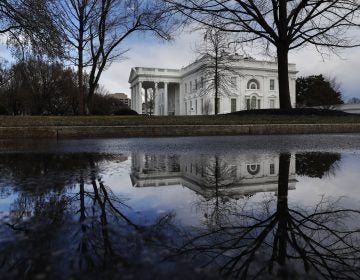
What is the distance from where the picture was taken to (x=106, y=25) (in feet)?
83.0

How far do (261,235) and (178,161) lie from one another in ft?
12.8

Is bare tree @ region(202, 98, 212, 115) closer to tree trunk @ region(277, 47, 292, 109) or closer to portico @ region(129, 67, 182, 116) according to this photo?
portico @ region(129, 67, 182, 116)

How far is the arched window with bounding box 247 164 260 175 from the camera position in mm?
4979

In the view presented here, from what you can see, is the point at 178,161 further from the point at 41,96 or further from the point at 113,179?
the point at 41,96

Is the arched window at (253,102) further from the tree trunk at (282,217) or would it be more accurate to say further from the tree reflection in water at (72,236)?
the tree reflection in water at (72,236)

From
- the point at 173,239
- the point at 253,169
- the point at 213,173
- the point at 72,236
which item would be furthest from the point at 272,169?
the point at 72,236

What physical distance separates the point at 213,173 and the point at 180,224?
7.82 feet

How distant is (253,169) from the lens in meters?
5.23

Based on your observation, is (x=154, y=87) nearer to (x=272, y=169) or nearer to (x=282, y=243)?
(x=272, y=169)

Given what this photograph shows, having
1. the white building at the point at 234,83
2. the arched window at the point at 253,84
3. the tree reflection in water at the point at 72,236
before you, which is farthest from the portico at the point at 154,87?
the tree reflection in water at the point at 72,236

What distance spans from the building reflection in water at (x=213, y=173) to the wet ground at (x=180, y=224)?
2 centimetres

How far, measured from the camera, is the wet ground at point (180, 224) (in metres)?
1.90

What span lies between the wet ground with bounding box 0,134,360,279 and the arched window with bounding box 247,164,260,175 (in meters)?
0.02

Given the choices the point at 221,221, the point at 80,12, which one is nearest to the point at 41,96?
the point at 80,12
